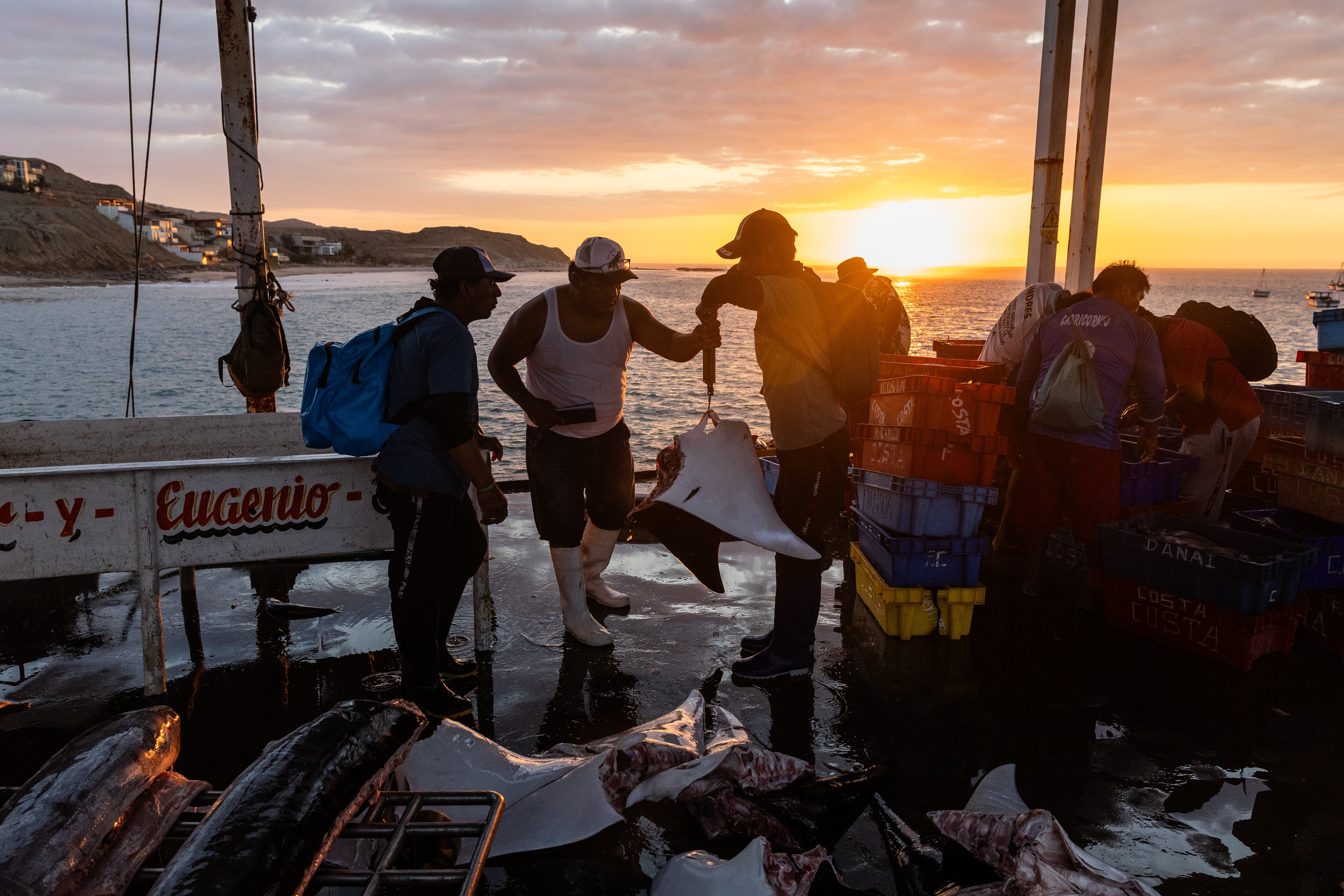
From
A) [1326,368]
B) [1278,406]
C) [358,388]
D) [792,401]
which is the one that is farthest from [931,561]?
[1326,368]

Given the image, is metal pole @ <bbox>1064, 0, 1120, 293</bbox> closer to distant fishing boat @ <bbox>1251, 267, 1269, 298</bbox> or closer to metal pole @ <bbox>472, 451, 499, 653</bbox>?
metal pole @ <bbox>472, 451, 499, 653</bbox>

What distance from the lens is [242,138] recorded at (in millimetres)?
6359

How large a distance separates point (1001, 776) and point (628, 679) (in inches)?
81.1

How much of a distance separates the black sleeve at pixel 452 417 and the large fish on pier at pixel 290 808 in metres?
1.74

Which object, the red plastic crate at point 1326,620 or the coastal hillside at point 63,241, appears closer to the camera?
the red plastic crate at point 1326,620

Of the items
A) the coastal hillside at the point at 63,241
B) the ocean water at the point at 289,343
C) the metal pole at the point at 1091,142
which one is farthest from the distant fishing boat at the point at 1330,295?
the coastal hillside at the point at 63,241

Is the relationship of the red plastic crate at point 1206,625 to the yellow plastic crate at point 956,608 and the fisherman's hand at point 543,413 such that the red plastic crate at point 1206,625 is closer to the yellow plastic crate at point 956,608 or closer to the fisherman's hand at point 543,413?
the yellow plastic crate at point 956,608

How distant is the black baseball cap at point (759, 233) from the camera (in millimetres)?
4293

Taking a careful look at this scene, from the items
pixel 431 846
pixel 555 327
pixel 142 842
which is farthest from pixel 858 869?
pixel 555 327

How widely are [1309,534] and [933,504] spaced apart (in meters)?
2.65

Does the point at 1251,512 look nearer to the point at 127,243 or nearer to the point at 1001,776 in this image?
the point at 1001,776

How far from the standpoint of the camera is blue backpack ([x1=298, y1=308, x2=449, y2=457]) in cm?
393

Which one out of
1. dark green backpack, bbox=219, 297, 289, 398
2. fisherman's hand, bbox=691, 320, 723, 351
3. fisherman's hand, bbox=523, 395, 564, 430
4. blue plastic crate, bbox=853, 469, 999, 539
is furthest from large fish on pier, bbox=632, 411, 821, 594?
dark green backpack, bbox=219, 297, 289, 398

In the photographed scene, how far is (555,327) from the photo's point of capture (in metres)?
4.80
